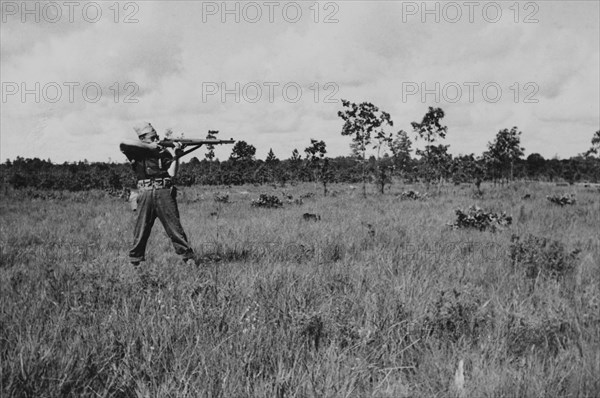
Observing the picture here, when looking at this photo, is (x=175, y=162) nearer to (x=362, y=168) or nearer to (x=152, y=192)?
(x=152, y=192)

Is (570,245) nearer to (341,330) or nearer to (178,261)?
(341,330)

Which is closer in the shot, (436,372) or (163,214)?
(436,372)

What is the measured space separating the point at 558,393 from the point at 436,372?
0.62 metres

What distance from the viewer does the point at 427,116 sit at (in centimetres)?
3406

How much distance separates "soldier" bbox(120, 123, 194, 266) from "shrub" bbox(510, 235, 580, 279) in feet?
14.6

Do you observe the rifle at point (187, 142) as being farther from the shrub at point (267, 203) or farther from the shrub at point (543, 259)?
the shrub at point (267, 203)

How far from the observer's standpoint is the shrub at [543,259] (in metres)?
4.24

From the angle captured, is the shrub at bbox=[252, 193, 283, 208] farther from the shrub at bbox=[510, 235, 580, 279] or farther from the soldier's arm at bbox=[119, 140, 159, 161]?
Result: the shrub at bbox=[510, 235, 580, 279]

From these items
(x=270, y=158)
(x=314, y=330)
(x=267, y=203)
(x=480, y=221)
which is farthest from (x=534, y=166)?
(x=314, y=330)

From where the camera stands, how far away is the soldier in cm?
507

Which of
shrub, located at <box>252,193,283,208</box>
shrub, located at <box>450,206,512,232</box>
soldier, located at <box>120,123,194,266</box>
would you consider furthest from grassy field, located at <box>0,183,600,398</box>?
shrub, located at <box>252,193,283,208</box>

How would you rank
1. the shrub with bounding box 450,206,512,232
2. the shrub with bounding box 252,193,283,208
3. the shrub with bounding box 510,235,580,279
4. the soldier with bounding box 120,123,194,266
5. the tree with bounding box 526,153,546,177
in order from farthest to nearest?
the tree with bounding box 526,153,546,177, the shrub with bounding box 252,193,283,208, the shrub with bounding box 450,206,512,232, the soldier with bounding box 120,123,194,266, the shrub with bounding box 510,235,580,279

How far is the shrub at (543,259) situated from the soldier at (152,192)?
175 inches

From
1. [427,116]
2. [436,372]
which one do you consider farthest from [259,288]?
[427,116]
